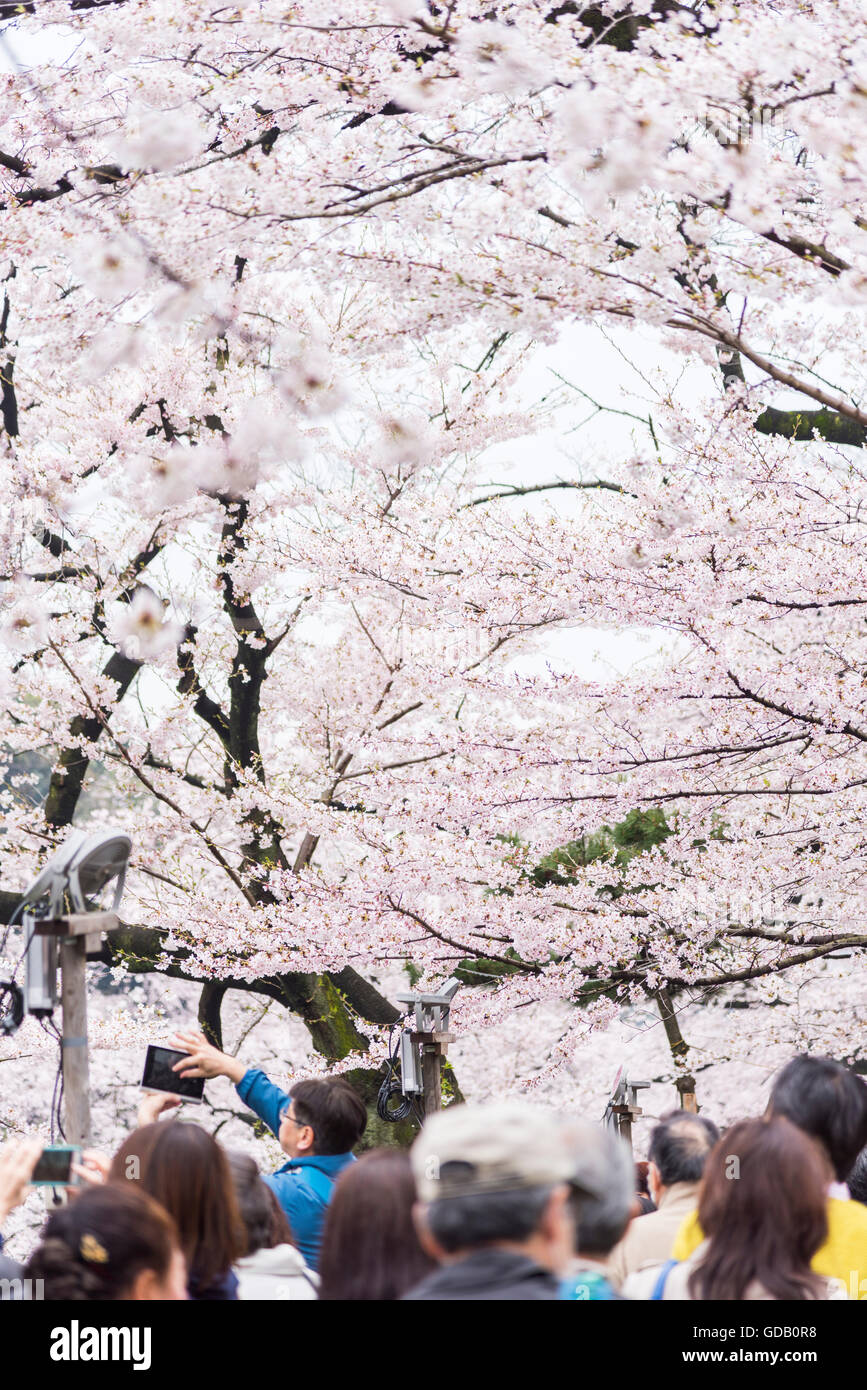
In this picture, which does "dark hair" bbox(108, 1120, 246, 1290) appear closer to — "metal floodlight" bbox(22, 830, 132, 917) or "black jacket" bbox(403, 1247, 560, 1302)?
"black jacket" bbox(403, 1247, 560, 1302)

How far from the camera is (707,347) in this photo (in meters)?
4.20

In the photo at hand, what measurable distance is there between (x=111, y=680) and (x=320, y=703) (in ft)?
6.25

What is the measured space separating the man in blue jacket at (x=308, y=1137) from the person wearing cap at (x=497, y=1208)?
138 cm

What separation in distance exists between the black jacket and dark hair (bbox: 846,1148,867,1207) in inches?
58.5

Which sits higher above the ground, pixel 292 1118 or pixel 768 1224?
pixel 768 1224

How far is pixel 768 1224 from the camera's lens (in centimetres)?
183

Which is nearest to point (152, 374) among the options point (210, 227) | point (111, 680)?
point (111, 680)

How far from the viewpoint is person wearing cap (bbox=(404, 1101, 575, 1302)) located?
52.9 inches

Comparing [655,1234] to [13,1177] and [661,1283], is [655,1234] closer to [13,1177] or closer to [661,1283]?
[661,1283]

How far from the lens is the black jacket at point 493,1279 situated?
1.34 metres

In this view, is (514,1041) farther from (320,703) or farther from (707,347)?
(707,347)

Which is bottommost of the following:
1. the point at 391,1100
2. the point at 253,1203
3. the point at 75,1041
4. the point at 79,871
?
the point at 391,1100

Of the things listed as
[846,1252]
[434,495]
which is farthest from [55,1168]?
[434,495]

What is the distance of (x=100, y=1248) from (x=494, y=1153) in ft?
1.88
